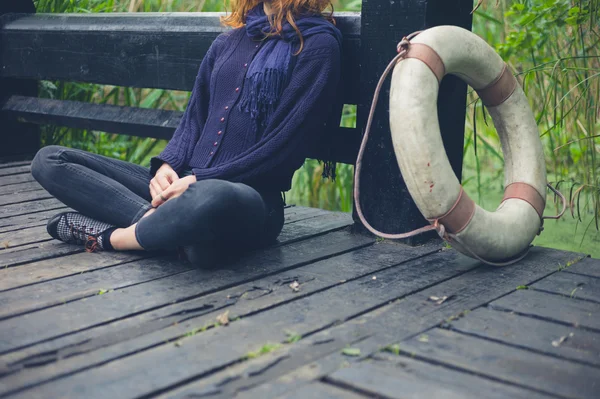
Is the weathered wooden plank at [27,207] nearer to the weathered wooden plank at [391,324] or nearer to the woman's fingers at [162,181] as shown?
the woman's fingers at [162,181]

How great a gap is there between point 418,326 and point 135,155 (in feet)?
9.37

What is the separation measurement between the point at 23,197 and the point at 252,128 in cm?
127

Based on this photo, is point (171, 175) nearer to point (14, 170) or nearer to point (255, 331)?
point (255, 331)

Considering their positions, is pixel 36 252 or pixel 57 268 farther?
pixel 36 252

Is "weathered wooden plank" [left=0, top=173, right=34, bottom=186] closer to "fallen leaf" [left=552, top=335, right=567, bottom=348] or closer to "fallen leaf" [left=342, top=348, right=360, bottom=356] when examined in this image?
"fallen leaf" [left=342, top=348, right=360, bottom=356]

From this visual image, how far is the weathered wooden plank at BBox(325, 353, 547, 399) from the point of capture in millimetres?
1368

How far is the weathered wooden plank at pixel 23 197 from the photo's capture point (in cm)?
301

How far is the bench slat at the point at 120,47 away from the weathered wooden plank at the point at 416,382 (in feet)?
4.03

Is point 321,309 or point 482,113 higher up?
point 482,113

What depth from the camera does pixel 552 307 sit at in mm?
1854

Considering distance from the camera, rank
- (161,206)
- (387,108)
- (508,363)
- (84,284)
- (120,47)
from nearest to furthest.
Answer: (508,363)
(84,284)
(161,206)
(387,108)
(120,47)

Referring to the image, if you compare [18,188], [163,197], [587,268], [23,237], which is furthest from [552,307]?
[18,188]

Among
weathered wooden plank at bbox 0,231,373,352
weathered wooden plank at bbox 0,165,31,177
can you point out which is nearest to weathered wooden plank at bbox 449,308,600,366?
weathered wooden plank at bbox 0,231,373,352

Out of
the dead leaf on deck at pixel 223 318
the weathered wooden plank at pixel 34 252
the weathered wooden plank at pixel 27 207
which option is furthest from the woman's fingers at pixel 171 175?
the weathered wooden plank at pixel 27 207
